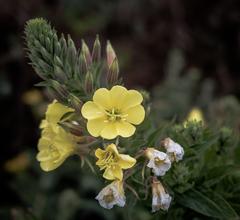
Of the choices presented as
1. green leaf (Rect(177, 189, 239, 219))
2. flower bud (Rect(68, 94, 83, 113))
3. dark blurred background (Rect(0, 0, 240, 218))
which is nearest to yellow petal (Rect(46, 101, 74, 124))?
flower bud (Rect(68, 94, 83, 113))

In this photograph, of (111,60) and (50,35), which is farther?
(111,60)

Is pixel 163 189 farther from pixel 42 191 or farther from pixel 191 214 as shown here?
pixel 42 191

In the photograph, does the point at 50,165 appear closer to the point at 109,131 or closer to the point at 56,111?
the point at 56,111

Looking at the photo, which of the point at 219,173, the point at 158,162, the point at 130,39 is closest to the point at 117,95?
the point at 158,162

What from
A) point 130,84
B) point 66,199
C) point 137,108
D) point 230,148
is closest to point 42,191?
point 66,199

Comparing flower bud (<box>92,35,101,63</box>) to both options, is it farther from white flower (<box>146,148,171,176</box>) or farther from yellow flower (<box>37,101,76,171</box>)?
white flower (<box>146,148,171,176</box>)
